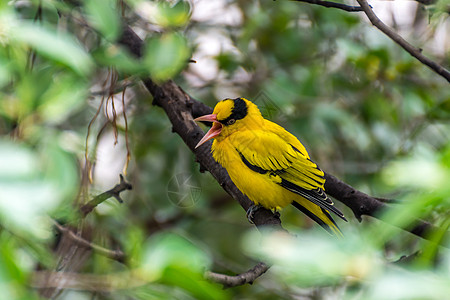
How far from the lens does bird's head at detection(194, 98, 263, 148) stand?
3.55 metres

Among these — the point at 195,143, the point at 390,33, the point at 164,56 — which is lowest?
the point at 164,56

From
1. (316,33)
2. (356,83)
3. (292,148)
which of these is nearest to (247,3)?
(316,33)

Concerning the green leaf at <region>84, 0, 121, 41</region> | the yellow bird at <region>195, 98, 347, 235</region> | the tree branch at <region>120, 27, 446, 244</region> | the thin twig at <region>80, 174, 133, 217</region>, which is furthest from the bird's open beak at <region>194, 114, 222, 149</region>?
the green leaf at <region>84, 0, 121, 41</region>

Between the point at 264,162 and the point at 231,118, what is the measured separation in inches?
15.5

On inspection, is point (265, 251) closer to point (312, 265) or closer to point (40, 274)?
point (312, 265)

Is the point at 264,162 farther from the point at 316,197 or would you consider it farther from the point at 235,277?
the point at 235,277

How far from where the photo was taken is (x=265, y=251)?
31.9 inches

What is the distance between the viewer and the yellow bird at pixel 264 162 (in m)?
3.28

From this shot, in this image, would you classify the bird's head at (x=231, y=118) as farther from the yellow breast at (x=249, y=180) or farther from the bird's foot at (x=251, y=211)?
the bird's foot at (x=251, y=211)

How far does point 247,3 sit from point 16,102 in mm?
3931

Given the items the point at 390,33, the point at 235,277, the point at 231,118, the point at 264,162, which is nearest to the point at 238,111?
the point at 231,118

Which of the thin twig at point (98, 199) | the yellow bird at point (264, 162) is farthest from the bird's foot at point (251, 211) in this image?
the thin twig at point (98, 199)

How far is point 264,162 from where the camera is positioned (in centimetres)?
346

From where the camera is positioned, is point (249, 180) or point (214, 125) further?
point (214, 125)
